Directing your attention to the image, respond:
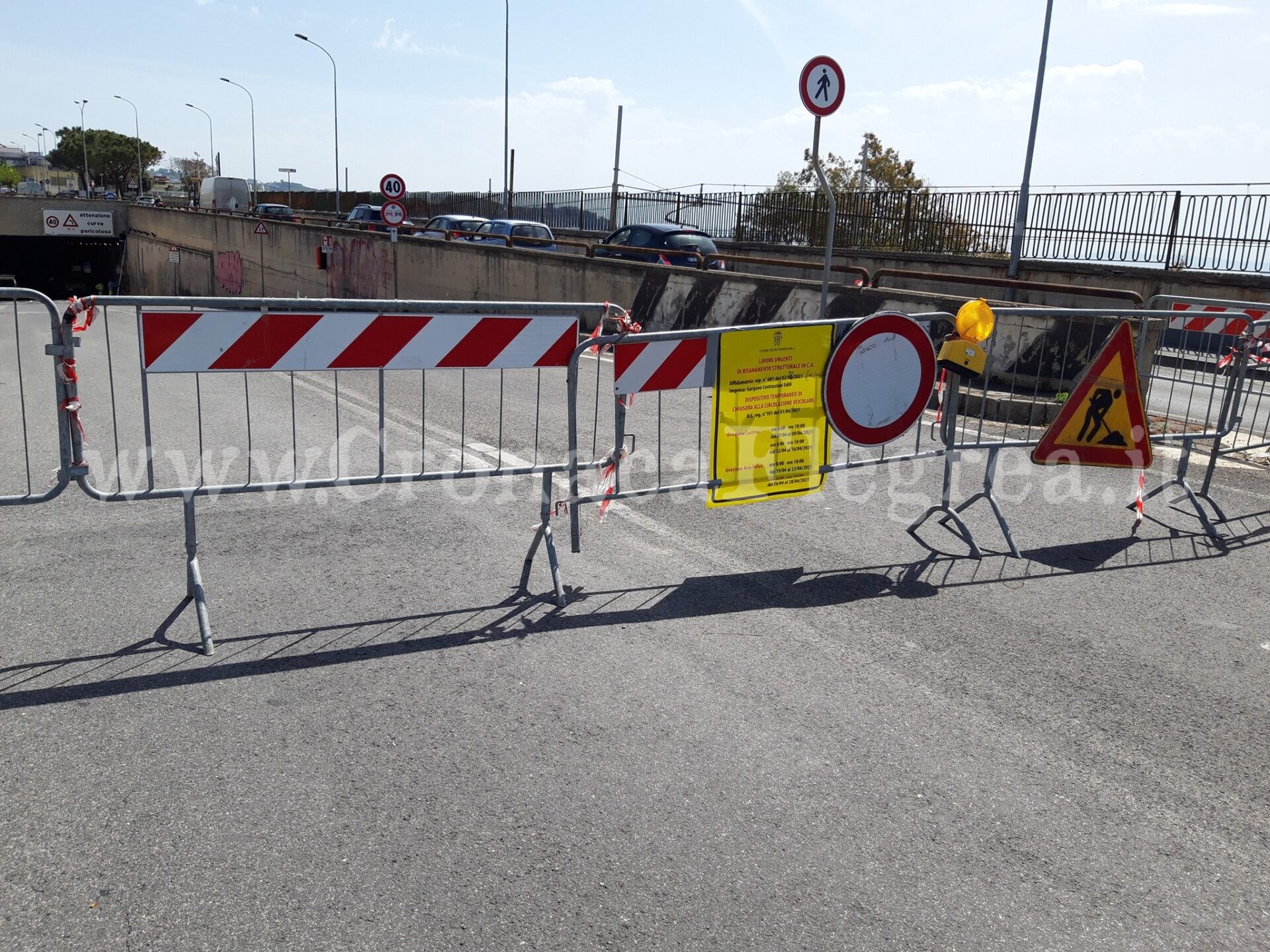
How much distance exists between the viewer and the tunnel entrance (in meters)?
74.2

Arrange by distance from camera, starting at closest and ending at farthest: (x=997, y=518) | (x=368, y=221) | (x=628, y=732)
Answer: (x=628, y=732) → (x=997, y=518) → (x=368, y=221)

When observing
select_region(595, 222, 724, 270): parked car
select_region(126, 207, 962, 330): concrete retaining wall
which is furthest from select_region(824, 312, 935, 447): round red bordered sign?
select_region(595, 222, 724, 270): parked car

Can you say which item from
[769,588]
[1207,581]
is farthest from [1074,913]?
[1207,581]

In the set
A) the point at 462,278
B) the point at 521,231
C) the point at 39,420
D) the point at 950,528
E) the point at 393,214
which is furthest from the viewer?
the point at 521,231

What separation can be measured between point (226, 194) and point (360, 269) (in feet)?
122

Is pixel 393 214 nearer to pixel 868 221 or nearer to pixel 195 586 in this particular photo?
pixel 868 221

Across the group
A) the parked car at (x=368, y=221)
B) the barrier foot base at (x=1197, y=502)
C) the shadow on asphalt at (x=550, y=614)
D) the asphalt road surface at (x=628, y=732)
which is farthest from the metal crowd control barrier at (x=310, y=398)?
the parked car at (x=368, y=221)

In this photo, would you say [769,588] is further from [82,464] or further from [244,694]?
[82,464]

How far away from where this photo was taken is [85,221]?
6406 centimetres

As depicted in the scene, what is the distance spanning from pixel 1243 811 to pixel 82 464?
202 inches

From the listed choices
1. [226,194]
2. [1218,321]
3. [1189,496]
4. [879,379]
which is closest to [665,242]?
[1218,321]

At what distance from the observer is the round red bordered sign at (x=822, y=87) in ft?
33.2

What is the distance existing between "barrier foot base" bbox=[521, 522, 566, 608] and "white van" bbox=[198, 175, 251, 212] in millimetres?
63446

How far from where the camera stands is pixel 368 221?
3594cm
